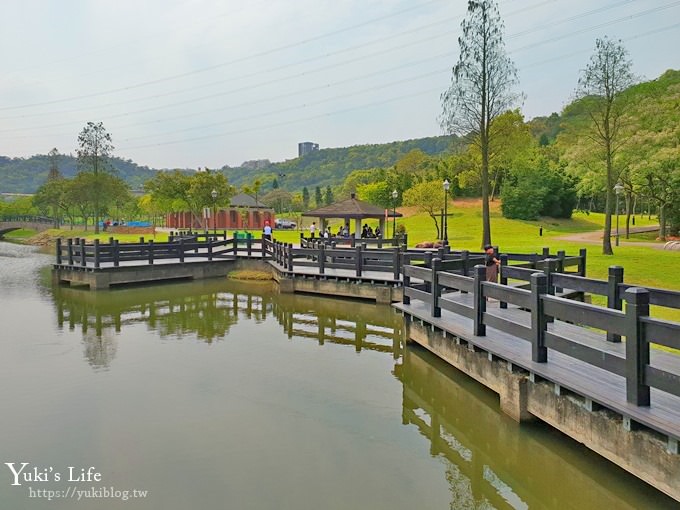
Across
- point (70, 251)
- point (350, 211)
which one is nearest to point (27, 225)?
point (70, 251)

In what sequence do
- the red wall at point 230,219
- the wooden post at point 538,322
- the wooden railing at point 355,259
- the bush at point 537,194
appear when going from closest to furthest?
the wooden post at point 538,322
the wooden railing at point 355,259
the bush at point 537,194
the red wall at point 230,219

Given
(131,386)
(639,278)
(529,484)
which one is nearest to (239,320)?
(131,386)

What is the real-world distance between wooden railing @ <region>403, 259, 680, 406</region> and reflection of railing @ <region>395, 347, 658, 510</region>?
91 cm

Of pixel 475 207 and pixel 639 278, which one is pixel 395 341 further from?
pixel 475 207

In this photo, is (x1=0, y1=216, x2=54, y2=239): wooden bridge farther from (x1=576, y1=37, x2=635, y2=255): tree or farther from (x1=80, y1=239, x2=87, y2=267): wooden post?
(x1=576, y1=37, x2=635, y2=255): tree

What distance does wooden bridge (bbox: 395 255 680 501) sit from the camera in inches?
173

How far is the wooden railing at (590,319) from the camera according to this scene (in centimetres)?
450

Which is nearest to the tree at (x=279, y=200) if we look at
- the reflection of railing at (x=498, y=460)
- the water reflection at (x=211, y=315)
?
the water reflection at (x=211, y=315)

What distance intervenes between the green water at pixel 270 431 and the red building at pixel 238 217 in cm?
5214

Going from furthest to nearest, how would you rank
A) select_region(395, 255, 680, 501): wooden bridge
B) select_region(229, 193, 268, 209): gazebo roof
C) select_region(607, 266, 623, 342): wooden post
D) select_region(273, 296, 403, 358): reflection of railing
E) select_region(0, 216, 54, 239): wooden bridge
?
select_region(0, 216, 54, 239): wooden bridge → select_region(229, 193, 268, 209): gazebo roof → select_region(273, 296, 403, 358): reflection of railing → select_region(607, 266, 623, 342): wooden post → select_region(395, 255, 680, 501): wooden bridge

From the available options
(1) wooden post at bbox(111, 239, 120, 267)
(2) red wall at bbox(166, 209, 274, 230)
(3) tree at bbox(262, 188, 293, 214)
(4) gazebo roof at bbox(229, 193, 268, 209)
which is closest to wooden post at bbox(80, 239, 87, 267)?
(1) wooden post at bbox(111, 239, 120, 267)

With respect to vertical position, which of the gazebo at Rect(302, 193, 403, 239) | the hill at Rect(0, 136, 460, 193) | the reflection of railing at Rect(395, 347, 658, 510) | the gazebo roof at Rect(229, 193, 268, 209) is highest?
the hill at Rect(0, 136, 460, 193)

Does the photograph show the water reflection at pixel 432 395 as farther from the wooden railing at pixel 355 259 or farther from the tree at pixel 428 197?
the tree at pixel 428 197

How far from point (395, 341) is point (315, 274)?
6.26 metres
